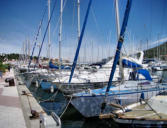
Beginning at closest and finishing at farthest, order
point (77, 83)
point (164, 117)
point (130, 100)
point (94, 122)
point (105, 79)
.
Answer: point (164, 117), point (94, 122), point (130, 100), point (77, 83), point (105, 79)

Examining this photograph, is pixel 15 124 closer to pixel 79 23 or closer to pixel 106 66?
pixel 106 66

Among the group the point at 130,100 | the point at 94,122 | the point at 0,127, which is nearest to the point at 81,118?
the point at 94,122

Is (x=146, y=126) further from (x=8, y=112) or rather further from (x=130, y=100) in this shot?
(x=8, y=112)

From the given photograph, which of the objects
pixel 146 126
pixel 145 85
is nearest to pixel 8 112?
pixel 146 126

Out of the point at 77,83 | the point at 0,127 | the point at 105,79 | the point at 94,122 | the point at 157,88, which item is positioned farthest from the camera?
the point at 105,79

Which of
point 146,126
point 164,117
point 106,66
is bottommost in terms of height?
Result: point 146,126

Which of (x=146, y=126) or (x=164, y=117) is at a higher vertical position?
(x=164, y=117)

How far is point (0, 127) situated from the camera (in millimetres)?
4945

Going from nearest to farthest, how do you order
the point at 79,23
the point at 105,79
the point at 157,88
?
the point at 157,88, the point at 105,79, the point at 79,23

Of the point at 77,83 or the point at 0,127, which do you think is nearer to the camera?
the point at 0,127

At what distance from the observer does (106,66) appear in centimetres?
1855

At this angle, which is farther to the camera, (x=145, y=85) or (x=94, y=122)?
(x=145, y=85)

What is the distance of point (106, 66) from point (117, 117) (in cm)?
1220

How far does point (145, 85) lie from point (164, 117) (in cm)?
464
